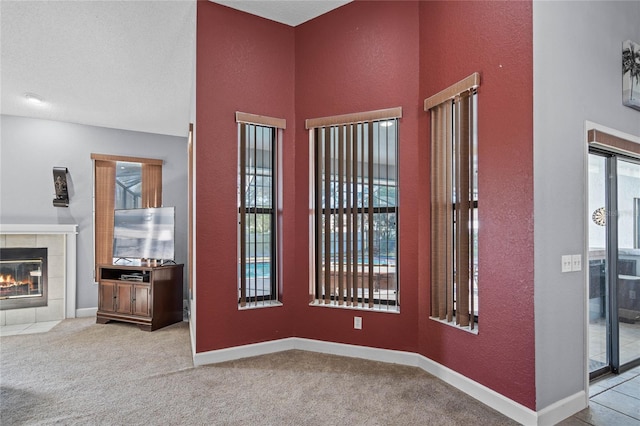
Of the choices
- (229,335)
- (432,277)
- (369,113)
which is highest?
(369,113)

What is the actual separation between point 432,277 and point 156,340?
304 centimetres

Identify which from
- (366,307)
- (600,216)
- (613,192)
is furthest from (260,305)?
(613,192)

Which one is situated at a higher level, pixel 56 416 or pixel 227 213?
pixel 227 213

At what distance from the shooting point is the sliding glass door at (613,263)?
2676 mm

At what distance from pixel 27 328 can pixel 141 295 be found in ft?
5.21

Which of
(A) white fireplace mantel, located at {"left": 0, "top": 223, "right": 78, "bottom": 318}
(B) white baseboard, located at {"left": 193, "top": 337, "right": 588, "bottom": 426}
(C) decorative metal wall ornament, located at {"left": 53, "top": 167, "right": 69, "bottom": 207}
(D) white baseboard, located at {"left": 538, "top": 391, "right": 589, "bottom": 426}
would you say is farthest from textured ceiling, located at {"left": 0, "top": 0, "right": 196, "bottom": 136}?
(D) white baseboard, located at {"left": 538, "top": 391, "right": 589, "bottom": 426}

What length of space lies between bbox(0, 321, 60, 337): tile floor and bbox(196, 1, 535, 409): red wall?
9.27 ft

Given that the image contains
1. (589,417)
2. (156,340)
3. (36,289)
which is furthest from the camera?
(36,289)

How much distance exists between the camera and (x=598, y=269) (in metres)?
2.73

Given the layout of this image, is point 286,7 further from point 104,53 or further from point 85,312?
point 85,312

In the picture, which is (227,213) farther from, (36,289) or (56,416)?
(36,289)

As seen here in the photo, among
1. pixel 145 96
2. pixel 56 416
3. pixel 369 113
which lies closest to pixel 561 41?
pixel 369 113

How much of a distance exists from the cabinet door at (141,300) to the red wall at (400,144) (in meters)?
1.66

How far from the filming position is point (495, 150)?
2316mm
